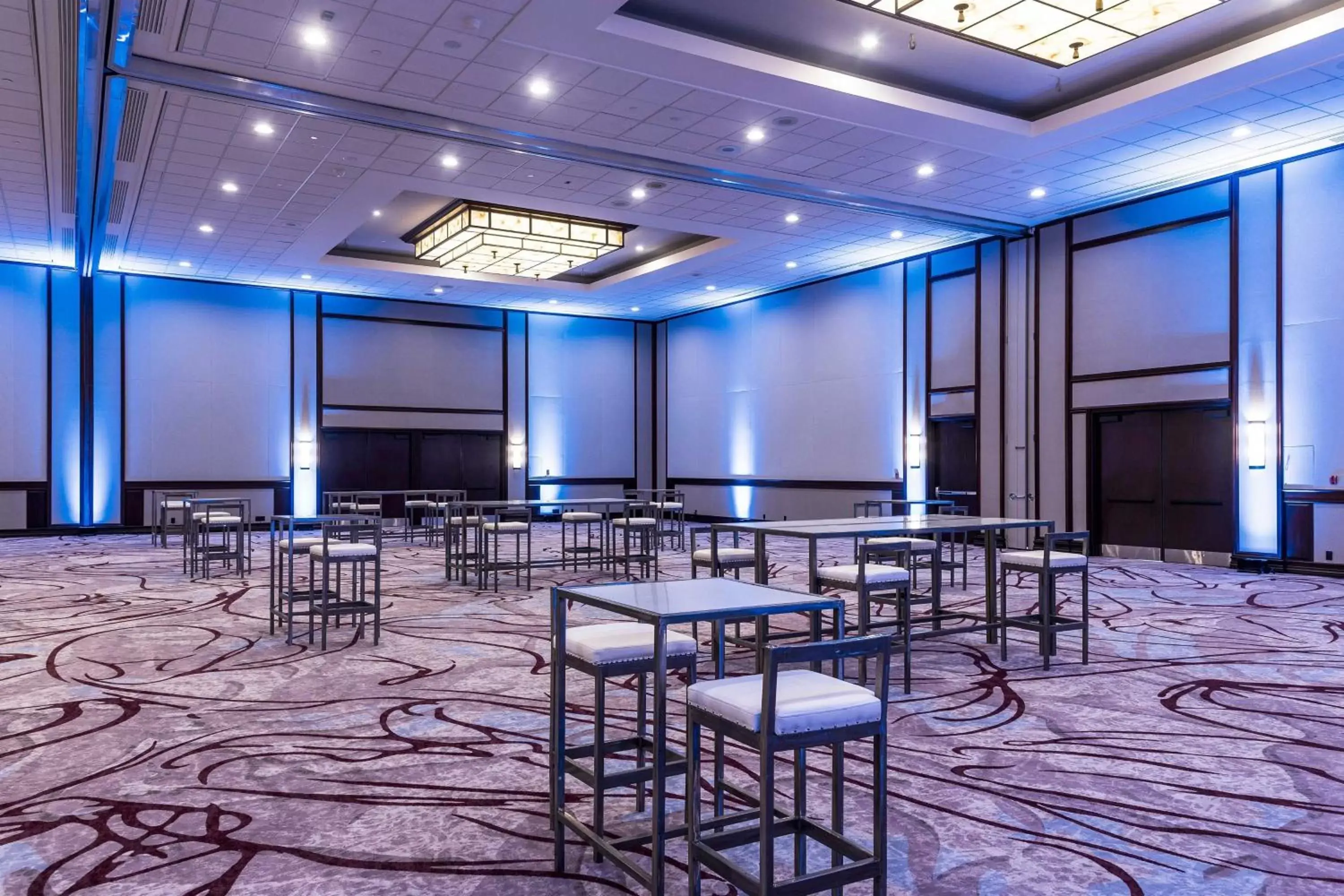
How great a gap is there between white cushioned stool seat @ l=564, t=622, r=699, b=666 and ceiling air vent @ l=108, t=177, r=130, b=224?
32.0 ft

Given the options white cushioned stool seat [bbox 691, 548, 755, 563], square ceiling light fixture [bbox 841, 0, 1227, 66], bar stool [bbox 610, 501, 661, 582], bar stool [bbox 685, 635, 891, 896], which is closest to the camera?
bar stool [bbox 685, 635, 891, 896]

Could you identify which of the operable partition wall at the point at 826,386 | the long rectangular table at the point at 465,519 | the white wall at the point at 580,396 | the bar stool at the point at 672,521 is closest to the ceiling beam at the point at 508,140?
the operable partition wall at the point at 826,386

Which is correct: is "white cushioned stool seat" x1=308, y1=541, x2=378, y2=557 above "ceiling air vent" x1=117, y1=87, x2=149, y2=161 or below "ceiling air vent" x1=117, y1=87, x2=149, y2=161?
below

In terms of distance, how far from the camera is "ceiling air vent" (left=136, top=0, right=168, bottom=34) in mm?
6320

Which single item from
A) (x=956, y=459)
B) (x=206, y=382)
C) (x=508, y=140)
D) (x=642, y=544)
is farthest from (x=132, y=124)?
(x=956, y=459)

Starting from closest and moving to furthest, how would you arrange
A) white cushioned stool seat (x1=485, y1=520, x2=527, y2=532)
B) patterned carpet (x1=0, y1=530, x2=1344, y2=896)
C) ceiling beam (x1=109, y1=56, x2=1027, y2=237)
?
patterned carpet (x1=0, y1=530, x2=1344, y2=896)
ceiling beam (x1=109, y1=56, x2=1027, y2=237)
white cushioned stool seat (x1=485, y1=520, x2=527, y2=532)

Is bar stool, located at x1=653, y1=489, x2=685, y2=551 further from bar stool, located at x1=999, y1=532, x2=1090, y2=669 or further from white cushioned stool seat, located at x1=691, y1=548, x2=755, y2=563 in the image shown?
bar stool, located at x1=999, y1=532, x2=1090, y2=669

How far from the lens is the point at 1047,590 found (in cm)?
521

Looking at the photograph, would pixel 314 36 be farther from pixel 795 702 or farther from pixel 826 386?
pixel 826 386

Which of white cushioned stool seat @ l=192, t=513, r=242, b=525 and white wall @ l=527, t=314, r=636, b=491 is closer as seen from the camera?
white cushioned stool seat @ l=192, t=513, r=242, b=525

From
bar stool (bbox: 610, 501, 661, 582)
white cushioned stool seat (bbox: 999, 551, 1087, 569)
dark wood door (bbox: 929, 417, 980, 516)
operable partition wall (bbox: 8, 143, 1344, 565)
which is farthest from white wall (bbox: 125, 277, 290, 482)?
white cushioned stool seat (bbox: 999, 551, 1087, 569)

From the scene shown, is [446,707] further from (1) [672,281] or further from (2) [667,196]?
(1) [672,281]

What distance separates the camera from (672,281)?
51.5 ft

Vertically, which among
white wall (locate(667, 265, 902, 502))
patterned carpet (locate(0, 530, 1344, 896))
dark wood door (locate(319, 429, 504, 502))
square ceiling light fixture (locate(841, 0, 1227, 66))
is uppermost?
square ceiling light fixture (locate(841, 0, 1227, 66))
